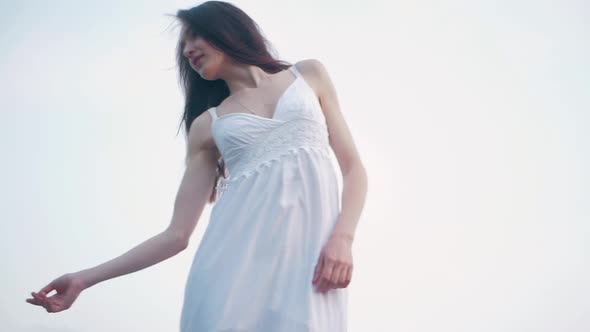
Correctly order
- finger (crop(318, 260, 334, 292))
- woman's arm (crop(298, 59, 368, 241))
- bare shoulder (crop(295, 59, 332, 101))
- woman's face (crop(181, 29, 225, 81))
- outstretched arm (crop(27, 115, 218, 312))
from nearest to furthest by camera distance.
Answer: finger (crop(318, 260, 334, 292))
woman's arm (crop(298, 59, 368, 241))
outstretched arm (crop(27, 115, 218, 312))
bare shoulder (crop(295, 59, 332, 101))
woman's face (crop(181, 29, 225, 81))

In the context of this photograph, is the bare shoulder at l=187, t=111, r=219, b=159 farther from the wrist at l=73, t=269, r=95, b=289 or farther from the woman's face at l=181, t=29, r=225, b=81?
the wrist at l=73, t=269, r=95, b=289

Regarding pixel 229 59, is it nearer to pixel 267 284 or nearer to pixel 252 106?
pixel 252 106

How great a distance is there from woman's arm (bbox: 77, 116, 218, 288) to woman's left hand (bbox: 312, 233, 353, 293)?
31.6 inches

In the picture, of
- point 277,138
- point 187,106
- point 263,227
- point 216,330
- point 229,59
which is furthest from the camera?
point 187,106

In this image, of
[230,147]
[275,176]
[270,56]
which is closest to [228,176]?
[230,147]

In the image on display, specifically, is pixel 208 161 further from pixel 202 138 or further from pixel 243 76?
pixel 243 76

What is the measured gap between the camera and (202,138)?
11.8 feet

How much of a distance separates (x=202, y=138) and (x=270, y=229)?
0.73m

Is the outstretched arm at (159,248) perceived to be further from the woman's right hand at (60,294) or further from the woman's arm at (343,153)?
the woman's arm at (343,153)

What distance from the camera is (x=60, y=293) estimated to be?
342 cm

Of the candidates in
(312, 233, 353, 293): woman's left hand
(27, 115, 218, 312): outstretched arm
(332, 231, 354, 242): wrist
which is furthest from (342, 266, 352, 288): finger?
(27, 115, 218, 312): outstretched arm

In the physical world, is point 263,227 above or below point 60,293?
above

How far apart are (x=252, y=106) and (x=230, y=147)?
0.74 ft

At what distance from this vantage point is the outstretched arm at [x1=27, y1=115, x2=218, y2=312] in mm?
3391
